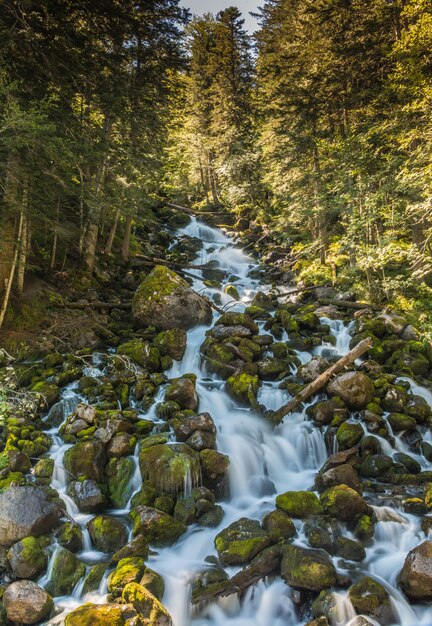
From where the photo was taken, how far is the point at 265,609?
5859 mm

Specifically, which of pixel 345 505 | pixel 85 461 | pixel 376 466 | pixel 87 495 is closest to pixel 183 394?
pixel 85 461

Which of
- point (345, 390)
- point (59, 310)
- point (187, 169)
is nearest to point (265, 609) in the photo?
point (345, 390)

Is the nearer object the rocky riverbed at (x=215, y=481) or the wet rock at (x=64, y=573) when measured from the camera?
the rocky riverbed at (x=215, y=481)

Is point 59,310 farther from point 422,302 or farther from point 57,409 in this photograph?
point 422,302

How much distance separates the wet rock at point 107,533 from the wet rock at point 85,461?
3.32ft

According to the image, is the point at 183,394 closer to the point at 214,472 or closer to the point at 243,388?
the point at 243,388

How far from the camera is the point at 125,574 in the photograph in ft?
19.0

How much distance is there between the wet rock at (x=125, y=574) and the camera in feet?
18.5

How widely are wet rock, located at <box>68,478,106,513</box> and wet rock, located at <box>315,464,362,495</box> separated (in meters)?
4.50

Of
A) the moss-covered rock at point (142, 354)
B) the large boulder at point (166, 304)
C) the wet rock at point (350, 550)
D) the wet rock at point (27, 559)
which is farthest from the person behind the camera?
the large boulder at point (166, 304)

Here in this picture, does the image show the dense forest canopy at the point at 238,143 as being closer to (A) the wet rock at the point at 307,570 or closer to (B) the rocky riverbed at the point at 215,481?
(B) the rocky riverbed at the point at 215,481

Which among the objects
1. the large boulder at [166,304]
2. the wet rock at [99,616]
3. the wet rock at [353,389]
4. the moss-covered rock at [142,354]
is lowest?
the wet rock at [99,616]

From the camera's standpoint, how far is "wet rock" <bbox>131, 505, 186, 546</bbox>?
22.4 feet

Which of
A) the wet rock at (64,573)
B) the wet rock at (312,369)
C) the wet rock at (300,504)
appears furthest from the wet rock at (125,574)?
the wet rock at (312,369)
